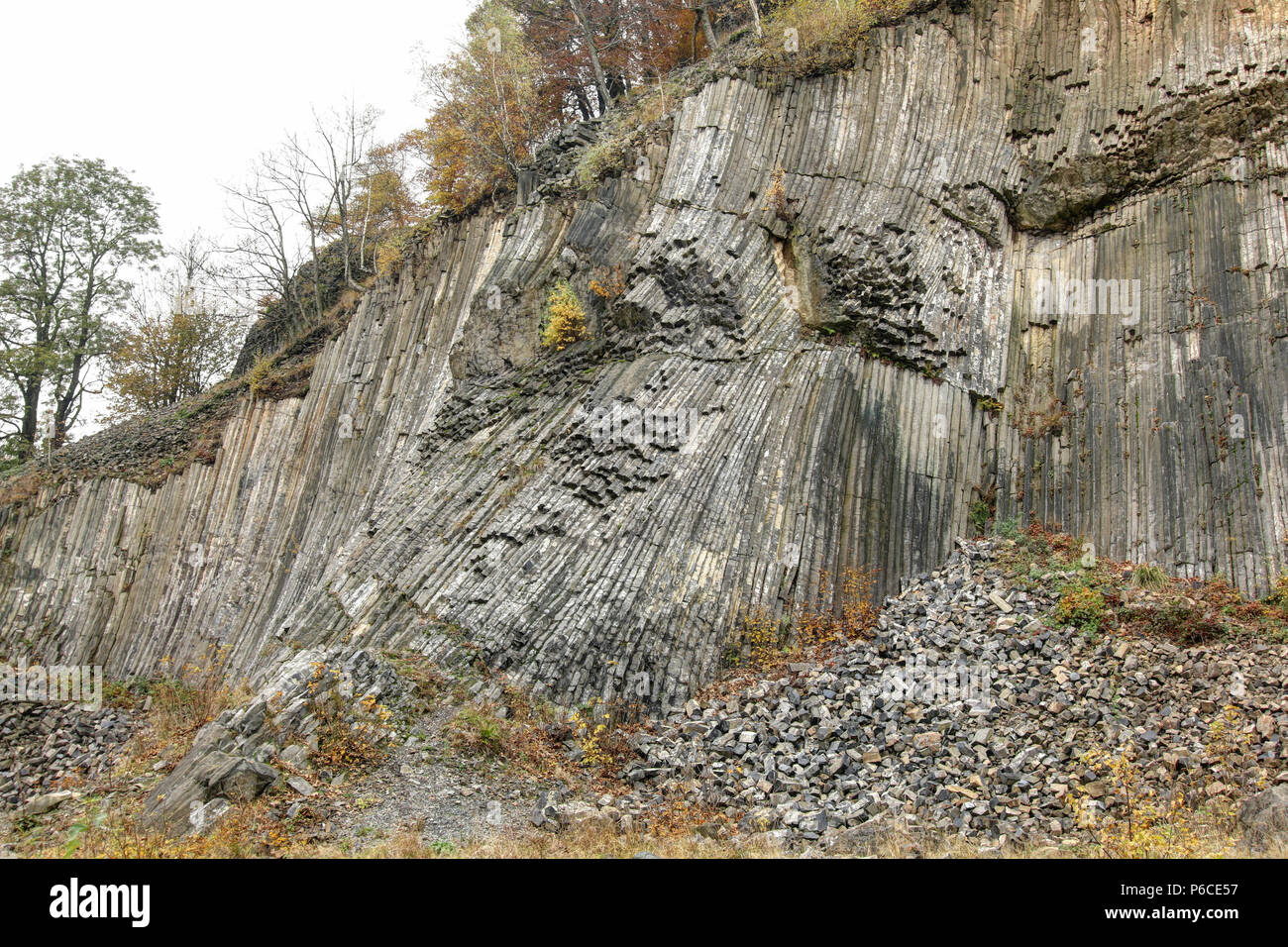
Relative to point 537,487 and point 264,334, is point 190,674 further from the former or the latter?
point 264,334

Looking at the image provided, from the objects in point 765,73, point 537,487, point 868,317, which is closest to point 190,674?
point 537,487

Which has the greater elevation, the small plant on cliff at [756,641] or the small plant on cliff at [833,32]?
the small plant on cliff at [833,32]

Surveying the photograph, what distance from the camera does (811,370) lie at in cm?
1353

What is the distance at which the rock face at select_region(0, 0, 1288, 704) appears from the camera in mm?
11648

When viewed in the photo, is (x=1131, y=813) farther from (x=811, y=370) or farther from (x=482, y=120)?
(x=482, y=120)

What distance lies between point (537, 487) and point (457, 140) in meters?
11.4

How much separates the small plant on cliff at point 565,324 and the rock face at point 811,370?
20 cm

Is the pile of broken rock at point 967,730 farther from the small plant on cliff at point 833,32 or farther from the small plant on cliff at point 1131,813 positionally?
the small plant on cliff at point 833,32

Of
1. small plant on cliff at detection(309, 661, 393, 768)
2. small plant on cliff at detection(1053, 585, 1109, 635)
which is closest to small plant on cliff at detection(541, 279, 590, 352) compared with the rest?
small plant on cliff at detection(309, 661, 393, 768)

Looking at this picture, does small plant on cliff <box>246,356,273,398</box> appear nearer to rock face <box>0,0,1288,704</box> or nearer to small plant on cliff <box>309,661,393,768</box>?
rock face <box>0,0,1288,704</box>

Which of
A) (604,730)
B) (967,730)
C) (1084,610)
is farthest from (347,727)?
(1084,610)

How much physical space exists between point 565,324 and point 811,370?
14.7 feet

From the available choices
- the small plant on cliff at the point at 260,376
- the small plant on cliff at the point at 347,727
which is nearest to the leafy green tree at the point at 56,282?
the small plant on cliff at the point at 260,376

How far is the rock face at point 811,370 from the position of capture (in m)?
11.6
